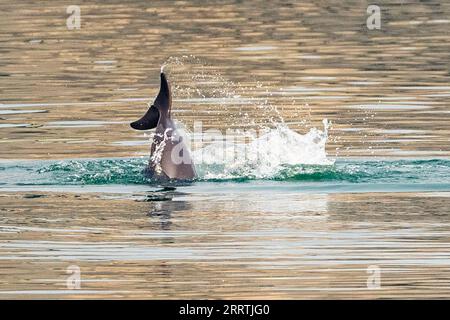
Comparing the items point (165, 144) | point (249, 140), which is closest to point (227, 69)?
point (249, 140)

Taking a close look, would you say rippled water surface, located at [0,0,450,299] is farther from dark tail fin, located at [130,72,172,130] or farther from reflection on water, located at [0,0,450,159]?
dark tail fin, located at [130,72,172,130]

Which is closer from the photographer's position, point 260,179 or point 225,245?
point 225,245

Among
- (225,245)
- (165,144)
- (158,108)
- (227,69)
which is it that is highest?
(158,108)

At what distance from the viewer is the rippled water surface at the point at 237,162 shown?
1354cm

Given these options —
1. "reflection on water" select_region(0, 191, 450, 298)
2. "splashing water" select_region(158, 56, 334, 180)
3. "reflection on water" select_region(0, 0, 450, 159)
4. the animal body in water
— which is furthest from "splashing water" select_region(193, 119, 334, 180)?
"reflection on water" select_region(0, 191, 450, 298)

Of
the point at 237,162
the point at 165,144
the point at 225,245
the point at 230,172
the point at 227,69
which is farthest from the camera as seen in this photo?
the point at 227,69

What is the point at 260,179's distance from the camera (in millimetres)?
17922

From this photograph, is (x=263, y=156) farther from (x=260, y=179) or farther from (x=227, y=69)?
(x=227, y=69)

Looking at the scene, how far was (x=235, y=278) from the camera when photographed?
13.2 m

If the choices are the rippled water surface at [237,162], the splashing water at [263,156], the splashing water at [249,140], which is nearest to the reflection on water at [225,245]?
the rippled water surface at [237,162]

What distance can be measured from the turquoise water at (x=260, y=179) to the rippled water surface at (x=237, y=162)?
38 mm

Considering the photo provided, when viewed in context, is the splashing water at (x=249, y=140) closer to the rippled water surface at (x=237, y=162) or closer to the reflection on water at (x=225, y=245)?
the rippled water surface at (x=237, y=162)

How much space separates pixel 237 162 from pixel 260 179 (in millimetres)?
996

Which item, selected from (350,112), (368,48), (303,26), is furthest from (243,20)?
(350,112)
